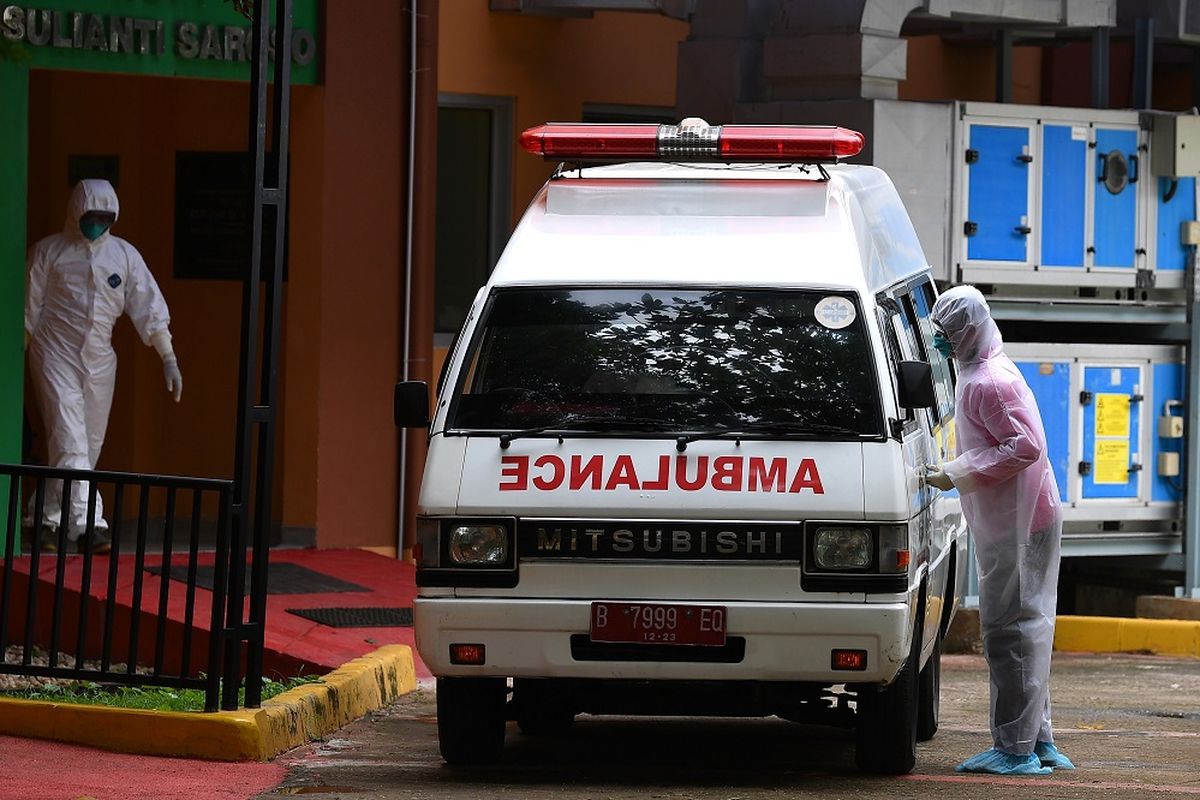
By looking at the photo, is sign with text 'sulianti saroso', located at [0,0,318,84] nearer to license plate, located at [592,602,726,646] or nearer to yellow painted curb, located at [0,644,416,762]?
yellow painted curb, located at [0,644,416,762]

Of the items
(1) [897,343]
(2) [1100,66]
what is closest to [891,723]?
(1) [897,343]

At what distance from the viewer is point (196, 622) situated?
37.9 ft

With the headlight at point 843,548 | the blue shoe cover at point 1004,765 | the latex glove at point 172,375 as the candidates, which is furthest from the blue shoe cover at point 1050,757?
the latex glove at point 172,375

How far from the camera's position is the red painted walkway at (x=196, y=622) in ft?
36.8

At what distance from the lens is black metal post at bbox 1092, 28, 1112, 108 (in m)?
15.7

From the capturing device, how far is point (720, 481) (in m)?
7.86

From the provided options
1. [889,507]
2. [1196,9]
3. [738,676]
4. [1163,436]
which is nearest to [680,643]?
[738,676]

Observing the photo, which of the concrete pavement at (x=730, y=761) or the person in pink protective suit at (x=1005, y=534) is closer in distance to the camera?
the concrete pavement at (x=730, y=761)

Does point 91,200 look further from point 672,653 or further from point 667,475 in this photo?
point 672,653

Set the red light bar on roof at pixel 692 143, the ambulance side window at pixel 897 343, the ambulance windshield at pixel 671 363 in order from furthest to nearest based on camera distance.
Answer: the red light bar on roof at pixel 692 143
the ambulance side window at pixel 897 343
the ambulance windshield at pixel 671 363

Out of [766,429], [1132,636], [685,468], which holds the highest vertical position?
[766,429]

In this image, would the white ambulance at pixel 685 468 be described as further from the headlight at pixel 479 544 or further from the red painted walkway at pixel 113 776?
the red painted walkway at pixel 113 776

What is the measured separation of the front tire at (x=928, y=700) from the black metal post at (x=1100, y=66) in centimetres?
686

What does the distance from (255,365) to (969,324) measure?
8.79ft
